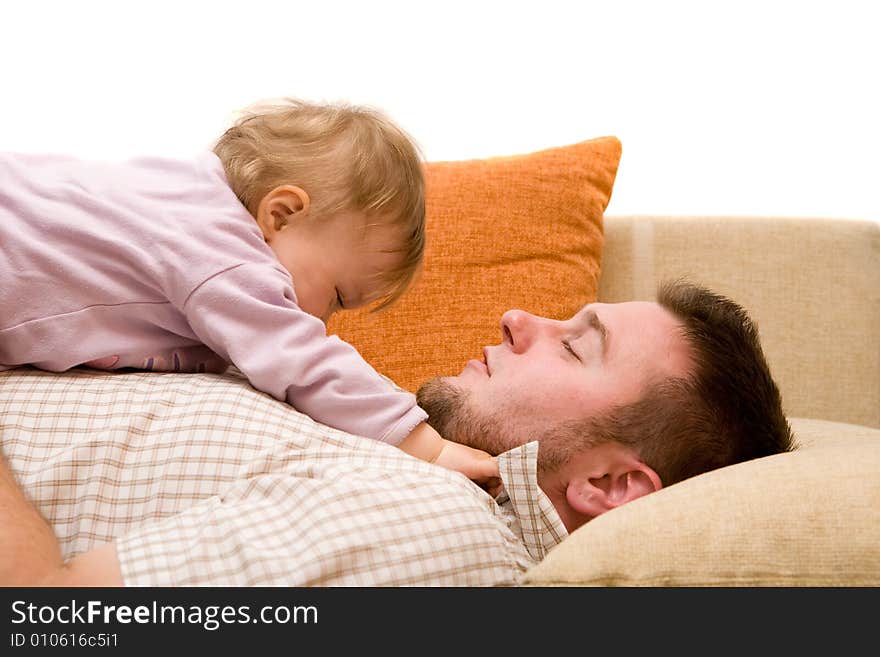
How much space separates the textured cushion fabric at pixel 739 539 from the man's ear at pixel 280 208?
670 mm

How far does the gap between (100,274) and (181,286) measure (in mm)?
115

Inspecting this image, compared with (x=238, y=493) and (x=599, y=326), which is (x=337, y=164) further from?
(x=238, y=493)

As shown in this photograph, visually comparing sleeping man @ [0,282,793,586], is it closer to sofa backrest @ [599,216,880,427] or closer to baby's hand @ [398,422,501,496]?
baby's hand @ [398,422,501,496]

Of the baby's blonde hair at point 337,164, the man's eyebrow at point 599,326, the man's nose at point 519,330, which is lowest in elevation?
the man's nose at point 519,330

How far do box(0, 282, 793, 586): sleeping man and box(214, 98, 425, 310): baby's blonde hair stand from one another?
9.9 inches

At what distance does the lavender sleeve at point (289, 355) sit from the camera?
1.19 metres

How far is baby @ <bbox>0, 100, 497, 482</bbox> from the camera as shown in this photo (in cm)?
119

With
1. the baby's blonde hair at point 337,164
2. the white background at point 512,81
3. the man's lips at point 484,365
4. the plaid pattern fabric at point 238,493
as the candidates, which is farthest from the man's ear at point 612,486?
the white background at point 512,81

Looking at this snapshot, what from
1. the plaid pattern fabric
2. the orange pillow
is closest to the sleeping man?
the plaid pattern fabric

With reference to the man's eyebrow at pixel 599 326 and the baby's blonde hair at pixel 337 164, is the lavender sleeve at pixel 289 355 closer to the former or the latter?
the baby's blonde hair at pixel 337 164
